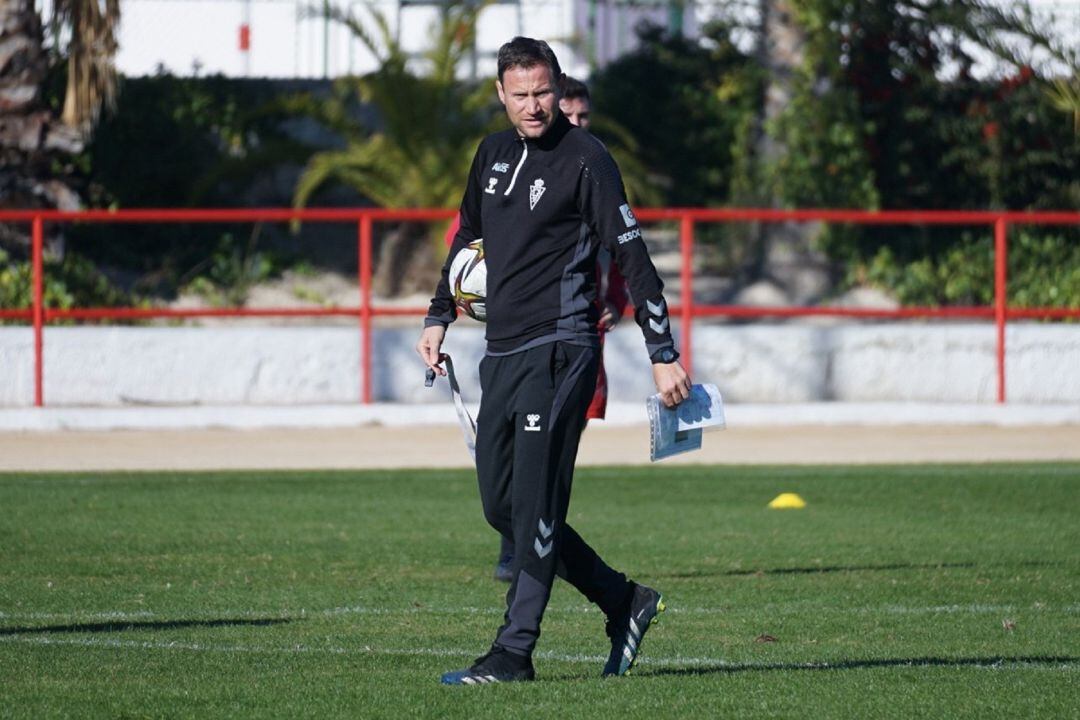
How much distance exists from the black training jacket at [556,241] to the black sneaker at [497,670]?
36.6 inches

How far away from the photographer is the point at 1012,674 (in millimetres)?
6570

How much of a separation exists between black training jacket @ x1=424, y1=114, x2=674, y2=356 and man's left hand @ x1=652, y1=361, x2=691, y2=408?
0.07m

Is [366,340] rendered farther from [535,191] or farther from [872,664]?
[535,191]

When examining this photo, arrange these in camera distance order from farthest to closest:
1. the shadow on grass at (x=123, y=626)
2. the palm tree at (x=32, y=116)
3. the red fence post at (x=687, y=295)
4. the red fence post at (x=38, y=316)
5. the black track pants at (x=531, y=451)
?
the palm tree at (x=32, y=116)
the red fence post at (x=687, y=295)
the red fence post at (x=38, y=316)
the shadow on grass at (x=123, y=626)
the black track pants at (x=531, y=451)

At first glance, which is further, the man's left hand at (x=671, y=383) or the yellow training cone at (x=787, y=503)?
the yellow training cone at (x=787, y=503)

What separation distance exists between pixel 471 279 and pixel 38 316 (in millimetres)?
11530

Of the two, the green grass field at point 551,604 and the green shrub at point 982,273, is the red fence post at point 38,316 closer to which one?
the green grass field at point 551,604

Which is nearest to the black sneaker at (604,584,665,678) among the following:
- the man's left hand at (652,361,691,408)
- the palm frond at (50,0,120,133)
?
the man's left hand at (652,361,691,408)

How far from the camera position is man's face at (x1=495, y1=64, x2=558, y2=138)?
6.14 metres

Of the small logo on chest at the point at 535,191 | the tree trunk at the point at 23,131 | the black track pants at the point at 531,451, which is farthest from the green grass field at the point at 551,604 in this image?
the tree trunk at the point at 23,131

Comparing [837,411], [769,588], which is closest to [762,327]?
[837,411]

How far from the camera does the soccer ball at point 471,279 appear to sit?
6.45 metres

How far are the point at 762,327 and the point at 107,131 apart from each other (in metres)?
9.00

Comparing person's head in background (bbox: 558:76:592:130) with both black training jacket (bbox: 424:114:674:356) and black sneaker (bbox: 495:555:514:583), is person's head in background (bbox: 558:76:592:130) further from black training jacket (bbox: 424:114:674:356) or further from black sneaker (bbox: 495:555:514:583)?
black training jacket (bbox: 424:114:674:356)
